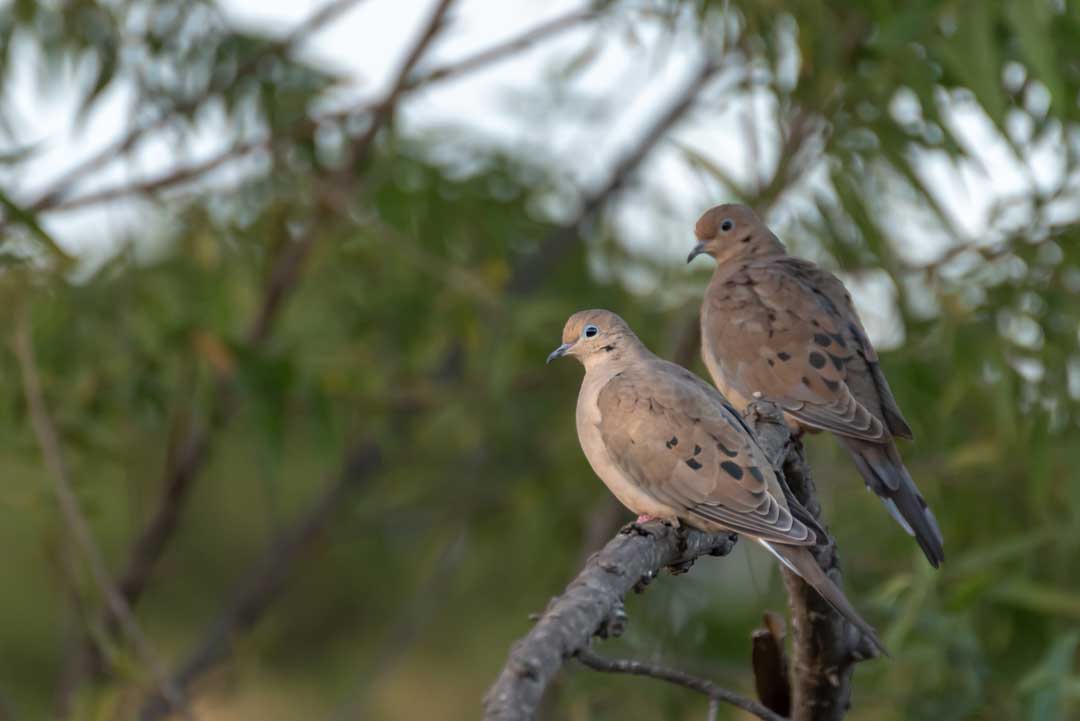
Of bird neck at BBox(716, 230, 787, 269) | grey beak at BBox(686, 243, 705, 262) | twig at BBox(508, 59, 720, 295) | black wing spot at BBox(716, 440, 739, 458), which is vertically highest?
twig at BBox(508, 59, 720, 295)

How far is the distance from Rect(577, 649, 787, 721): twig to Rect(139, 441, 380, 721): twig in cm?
366

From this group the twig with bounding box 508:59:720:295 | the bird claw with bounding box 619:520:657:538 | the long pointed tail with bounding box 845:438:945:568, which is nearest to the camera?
the bird claw with bounding box 619:520:657:538

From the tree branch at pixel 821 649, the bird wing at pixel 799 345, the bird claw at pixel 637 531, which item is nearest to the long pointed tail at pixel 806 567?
the tree branch at pixel 821 649

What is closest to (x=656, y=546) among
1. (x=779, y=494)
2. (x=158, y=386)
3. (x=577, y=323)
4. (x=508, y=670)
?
(x=779, y=494)

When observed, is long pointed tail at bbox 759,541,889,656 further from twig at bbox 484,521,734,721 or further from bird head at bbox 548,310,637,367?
bird head at bbox 548,310,637,367

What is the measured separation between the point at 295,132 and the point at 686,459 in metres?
2.78

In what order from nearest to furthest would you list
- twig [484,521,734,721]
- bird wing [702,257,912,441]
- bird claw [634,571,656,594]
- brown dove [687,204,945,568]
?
twig [484,521,734,721], bird claw [634,571,656,594], brown dove [687,204,945,568], bird wing [702,257,912,441]

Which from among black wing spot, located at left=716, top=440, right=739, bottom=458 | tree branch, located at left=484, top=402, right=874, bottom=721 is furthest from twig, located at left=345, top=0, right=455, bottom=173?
black wing spot, located at left=716, top=440, right=739, bottom=458

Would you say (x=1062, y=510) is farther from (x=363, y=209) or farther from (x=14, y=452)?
(x=14, y=452)

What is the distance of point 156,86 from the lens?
4973 millimetres

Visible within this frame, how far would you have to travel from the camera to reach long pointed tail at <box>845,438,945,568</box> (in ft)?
9.68

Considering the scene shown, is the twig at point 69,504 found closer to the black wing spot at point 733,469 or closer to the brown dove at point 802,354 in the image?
the brown dove at point 802,354

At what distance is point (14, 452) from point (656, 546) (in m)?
2.98

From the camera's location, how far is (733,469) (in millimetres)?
2504
